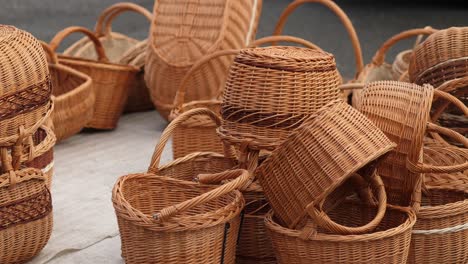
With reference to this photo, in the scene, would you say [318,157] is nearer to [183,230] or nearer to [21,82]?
[183,230]

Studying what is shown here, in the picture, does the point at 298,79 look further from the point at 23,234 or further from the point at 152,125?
the point at 152,125

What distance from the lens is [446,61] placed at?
333 cm

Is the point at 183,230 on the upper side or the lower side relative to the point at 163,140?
lower

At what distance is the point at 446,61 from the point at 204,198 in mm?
1408

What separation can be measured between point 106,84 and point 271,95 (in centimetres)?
192

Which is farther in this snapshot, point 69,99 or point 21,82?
point 69,99

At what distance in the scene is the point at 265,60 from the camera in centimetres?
266

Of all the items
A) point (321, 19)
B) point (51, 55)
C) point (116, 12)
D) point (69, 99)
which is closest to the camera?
point (69, 99)

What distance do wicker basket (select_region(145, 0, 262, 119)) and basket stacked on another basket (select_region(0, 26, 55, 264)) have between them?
1456mm

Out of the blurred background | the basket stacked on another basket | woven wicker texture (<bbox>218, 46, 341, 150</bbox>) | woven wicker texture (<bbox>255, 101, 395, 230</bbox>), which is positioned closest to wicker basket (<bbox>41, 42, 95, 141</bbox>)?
the basket stacked on another basket

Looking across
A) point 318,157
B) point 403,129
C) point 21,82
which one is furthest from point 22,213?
point 403,129

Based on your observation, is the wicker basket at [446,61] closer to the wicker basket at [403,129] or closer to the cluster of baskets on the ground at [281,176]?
the cluster of baskets on the ground at [281,176]

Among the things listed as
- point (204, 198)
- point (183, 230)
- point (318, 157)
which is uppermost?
point (318, 157)

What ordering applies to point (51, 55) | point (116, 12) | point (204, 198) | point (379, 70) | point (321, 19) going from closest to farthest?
1. point (204, 198)
2. point (51, 55)
3. point (379, 70)
4. point (116, 12)
5. point (321, 19)
